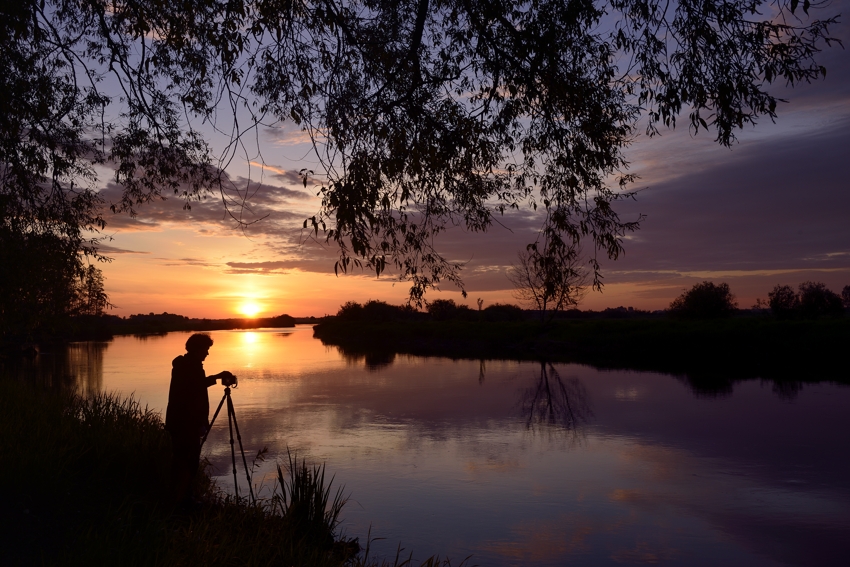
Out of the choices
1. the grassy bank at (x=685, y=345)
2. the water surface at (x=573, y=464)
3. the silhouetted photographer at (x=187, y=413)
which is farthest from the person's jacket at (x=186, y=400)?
the grassy bank at (x=685, y=345)

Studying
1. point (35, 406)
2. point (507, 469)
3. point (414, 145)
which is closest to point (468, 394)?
point (507, 469)

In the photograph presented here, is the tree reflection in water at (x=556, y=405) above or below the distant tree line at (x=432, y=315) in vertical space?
below

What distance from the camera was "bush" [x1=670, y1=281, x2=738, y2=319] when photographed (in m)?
Result: 56.6

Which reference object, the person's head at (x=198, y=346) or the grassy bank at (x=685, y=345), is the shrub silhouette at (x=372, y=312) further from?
the person's head at (x=198, y=346)

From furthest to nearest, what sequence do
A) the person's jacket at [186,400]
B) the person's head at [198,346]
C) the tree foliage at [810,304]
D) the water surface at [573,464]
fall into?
the tree foliage at [810,304], the water surface at [573,464], the person's head at [198,346], the person's jacket at [186,400]

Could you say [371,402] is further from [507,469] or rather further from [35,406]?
[35,406]

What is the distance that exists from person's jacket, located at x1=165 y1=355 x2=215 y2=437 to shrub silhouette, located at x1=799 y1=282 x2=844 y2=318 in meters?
57.5

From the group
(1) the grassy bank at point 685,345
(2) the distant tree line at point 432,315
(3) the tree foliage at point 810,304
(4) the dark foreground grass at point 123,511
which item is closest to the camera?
(4) the dark foreground grass at point 123,511

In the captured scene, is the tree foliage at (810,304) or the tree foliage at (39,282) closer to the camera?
the tree foliage at (39,282)

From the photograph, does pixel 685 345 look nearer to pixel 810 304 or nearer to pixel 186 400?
pixel 810 304

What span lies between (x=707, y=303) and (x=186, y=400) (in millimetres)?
56825

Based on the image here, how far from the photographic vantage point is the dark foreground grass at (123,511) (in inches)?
219

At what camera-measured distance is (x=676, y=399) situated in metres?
22.3

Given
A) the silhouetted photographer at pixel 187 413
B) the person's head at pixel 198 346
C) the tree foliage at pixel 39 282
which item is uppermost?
the tree foliage at pixel 39 282
